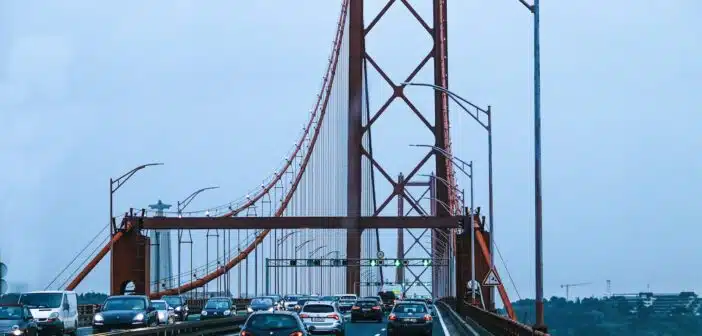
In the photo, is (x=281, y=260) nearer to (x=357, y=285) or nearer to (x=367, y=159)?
(x=357, y=285)

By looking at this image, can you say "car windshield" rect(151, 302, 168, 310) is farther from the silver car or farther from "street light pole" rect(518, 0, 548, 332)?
"street light pole" rect(518, 0, 548, 332)

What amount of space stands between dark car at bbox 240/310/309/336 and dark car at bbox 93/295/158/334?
1726 centimetres

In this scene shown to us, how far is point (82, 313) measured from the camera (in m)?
73.2

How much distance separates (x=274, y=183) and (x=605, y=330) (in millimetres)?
43357

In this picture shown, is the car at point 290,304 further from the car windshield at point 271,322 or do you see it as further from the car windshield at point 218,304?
the car windshield at point 271,322

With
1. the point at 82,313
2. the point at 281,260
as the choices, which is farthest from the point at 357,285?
the point at 82,313

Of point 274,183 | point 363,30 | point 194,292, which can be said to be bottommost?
point 194,292

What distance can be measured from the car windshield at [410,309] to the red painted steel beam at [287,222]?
115 ft

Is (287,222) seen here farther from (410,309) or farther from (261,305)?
(410,309)

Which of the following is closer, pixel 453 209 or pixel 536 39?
pixel 536 39

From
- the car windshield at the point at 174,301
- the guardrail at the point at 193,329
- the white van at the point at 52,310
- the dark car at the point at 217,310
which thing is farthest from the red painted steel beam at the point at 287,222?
the white van at the point at 52,310

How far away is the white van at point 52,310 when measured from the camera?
44638 millimetres

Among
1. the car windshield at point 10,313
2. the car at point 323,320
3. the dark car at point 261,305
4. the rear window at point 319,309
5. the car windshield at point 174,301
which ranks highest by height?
the car windshield at point 10,313

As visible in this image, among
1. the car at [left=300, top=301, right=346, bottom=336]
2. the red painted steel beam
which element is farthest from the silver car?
the red painted steel beam
